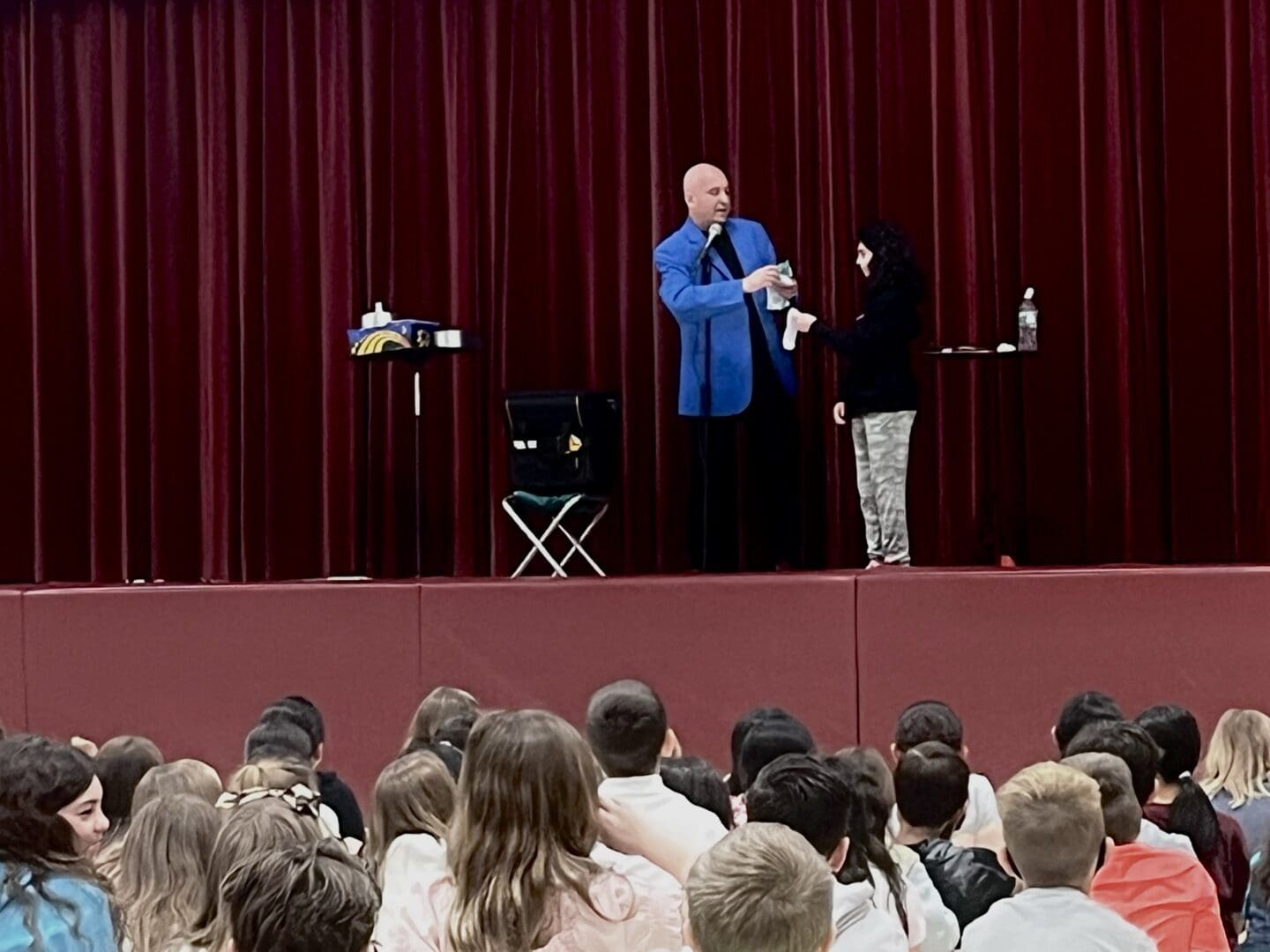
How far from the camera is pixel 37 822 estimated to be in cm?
259

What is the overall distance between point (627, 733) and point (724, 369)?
4086mm

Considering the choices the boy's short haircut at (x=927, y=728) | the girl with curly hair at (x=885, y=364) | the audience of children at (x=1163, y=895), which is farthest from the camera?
the girl with curly hair at (x=885, y=364)

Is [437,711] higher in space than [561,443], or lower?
lower

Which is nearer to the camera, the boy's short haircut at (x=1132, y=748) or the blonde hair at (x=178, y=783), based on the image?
the blonde hair at (x=178, y=783)

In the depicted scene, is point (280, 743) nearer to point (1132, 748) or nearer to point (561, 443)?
point (1132, 748)

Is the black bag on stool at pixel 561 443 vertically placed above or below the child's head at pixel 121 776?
above

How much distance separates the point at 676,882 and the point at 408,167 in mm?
6382

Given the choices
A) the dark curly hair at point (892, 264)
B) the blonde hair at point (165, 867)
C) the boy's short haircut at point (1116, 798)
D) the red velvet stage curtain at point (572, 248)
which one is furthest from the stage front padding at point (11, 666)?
the boy's short haircut at point (1116, 798)

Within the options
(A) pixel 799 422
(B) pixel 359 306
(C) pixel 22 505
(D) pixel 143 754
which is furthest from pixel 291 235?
(D) pixel 143 754

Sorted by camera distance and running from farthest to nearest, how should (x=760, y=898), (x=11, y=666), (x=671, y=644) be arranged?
(x=11, y=666)
(x=671, y=644)
(x=760, y=898)

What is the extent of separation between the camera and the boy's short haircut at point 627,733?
335 centimetres

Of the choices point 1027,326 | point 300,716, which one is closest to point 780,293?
point 1027,326

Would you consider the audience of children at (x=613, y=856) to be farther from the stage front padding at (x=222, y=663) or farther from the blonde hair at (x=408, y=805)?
the stage front padding at (x=222, y=663)

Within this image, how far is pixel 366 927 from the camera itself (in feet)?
6.75
